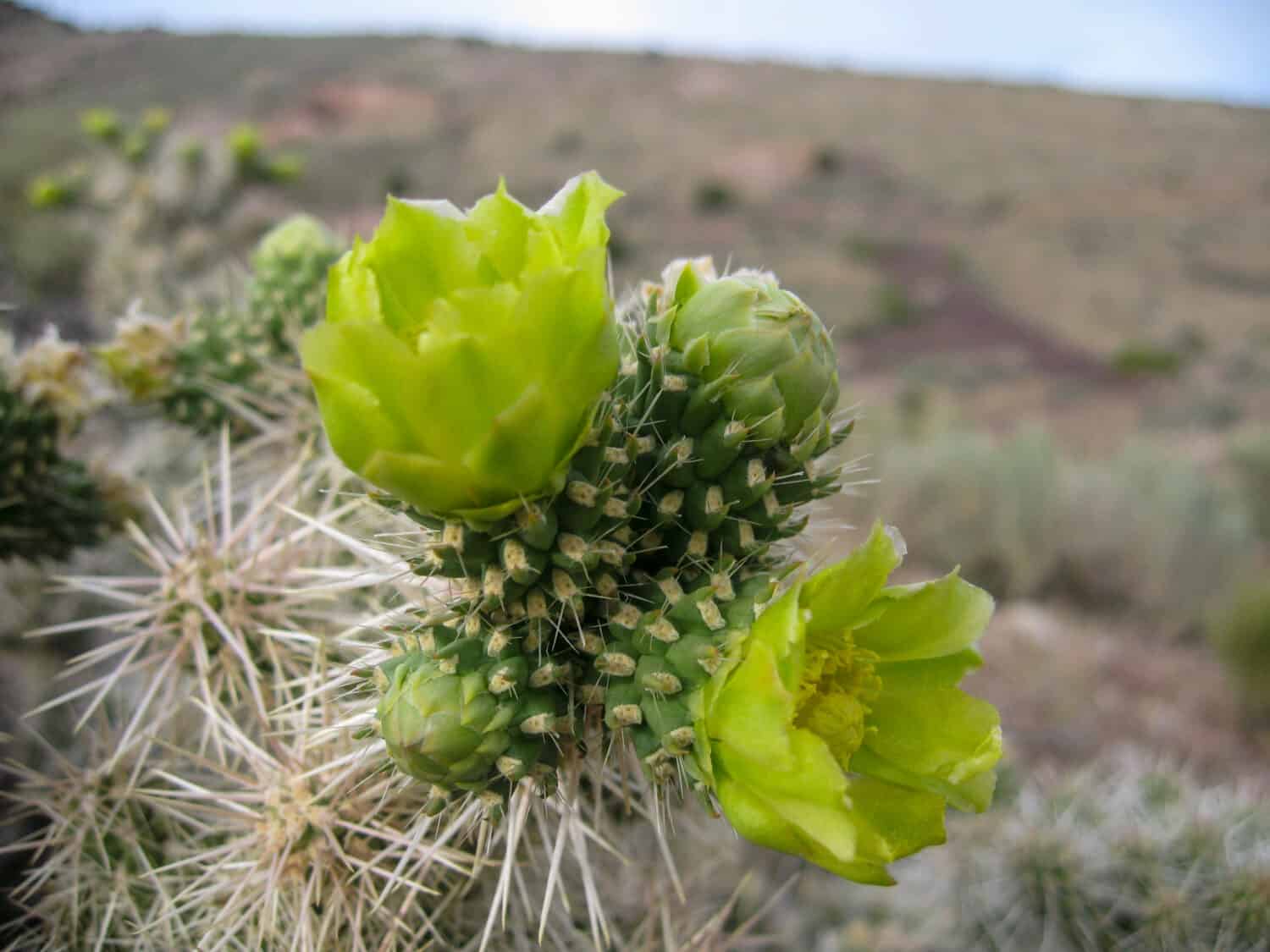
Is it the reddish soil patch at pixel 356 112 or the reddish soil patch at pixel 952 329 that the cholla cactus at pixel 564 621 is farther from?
the reddish soil patch at pixel 356 112

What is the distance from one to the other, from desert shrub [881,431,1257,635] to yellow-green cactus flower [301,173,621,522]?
6.54 metres

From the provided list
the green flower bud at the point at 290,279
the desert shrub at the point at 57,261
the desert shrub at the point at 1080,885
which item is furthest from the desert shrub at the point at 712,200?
the green flower bud at the point at 290,279

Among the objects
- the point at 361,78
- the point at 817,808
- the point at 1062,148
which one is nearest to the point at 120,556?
the point at 817,808

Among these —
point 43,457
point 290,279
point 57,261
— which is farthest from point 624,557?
point 57,261

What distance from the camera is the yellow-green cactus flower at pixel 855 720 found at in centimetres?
83

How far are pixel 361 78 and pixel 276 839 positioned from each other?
1226 inches

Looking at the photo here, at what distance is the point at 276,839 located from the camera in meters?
1.32

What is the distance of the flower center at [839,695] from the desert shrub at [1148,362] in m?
17.6

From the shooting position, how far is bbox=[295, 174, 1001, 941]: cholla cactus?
0.83m

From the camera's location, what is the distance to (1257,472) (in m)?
8.71

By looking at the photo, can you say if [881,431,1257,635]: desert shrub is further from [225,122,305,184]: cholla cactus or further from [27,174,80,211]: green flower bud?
[27,174,80,211]: green flower bud

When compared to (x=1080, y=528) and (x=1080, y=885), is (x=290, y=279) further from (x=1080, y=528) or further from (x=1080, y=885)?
(x=1080, y=528)

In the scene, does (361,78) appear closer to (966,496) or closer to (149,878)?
(966,496)

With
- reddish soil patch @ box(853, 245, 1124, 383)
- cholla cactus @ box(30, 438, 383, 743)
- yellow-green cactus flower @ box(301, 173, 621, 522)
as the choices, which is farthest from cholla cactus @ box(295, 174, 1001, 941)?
reddish soil patch @ box(853, 245, 1124, 383)
